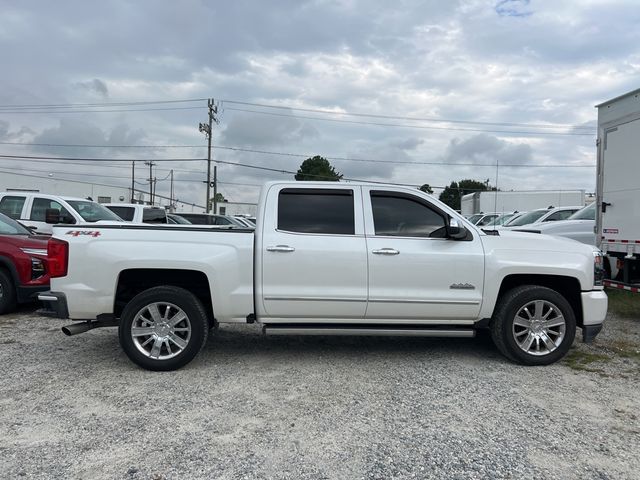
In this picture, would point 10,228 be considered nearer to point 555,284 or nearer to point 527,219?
point 555,284

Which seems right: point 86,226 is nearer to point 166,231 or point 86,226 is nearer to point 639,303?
point 166,231

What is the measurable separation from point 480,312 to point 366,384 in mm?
1455

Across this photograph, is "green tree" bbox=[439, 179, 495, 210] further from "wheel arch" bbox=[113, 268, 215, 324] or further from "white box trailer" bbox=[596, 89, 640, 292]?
"wheel arch" bbox=[113, 268, 215, 324]

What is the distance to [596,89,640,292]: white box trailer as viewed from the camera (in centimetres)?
701

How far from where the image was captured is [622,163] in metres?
7.27

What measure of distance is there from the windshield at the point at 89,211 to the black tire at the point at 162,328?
6.62m

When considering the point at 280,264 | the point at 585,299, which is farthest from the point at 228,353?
the point at 585,299

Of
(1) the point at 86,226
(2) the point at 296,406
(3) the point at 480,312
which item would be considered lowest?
(2) the point at 296,406

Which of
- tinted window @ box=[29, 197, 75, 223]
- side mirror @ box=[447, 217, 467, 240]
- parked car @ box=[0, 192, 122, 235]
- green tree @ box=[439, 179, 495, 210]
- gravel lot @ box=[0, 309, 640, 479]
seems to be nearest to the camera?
gravel lot @ box=[0, 309, 640, 479]

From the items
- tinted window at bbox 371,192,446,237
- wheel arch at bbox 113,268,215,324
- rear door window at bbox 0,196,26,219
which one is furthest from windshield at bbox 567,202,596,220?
rear door window at bbox 0,196,26,219

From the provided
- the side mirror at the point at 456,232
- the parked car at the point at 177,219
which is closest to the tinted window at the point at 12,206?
the parked car at the point at 177,219

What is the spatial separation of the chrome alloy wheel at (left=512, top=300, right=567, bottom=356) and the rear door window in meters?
10.1

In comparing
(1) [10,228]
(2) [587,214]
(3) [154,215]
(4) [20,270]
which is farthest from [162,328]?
(2) [587,214]

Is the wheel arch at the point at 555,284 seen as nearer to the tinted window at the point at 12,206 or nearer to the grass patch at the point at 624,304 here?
the grass patch at the point at 624,304
